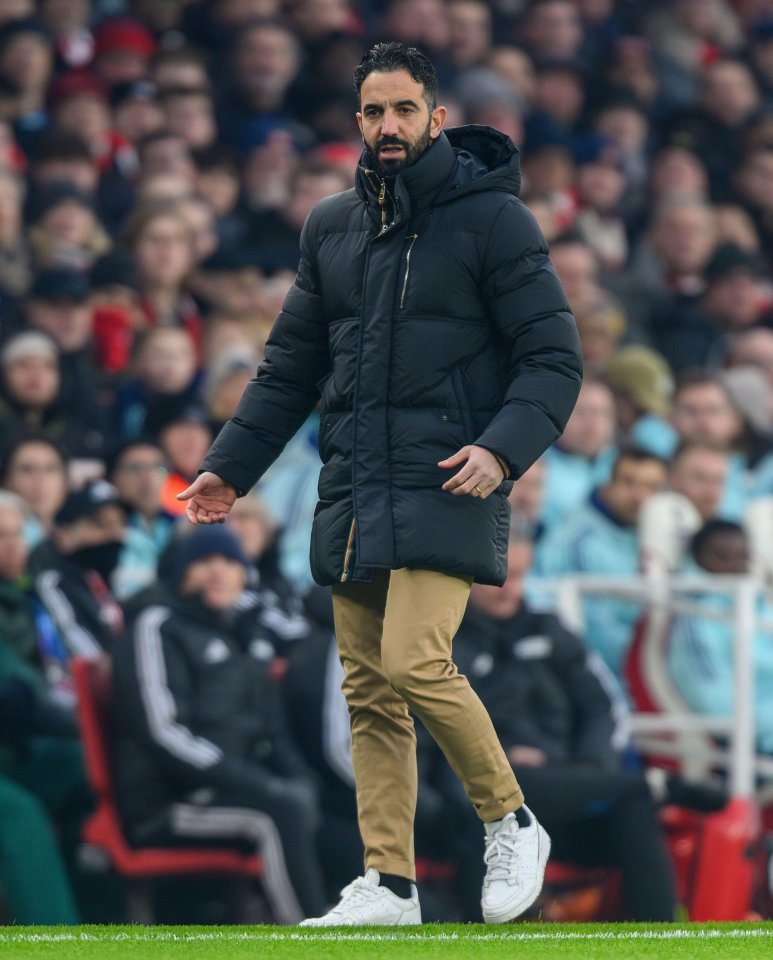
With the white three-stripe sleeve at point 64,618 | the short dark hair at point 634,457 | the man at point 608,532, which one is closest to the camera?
the white three-stripe sleeve at point 64,618

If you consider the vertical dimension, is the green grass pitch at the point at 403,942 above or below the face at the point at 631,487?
below

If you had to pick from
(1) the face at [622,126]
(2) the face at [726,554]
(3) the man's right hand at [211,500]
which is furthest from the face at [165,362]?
(1) the face at [622,126]

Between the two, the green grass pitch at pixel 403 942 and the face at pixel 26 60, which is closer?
the green grass pitch at pixel 403 942

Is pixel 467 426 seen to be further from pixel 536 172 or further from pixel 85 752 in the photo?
pixel 536 172

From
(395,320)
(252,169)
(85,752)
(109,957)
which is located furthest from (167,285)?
(109,957)

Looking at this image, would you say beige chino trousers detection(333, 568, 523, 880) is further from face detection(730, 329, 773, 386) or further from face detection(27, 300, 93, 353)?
face detection(730, 329, 773, 386)

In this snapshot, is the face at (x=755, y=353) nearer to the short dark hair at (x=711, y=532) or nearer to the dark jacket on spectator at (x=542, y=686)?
the short dark hair at (x=711, y=532)

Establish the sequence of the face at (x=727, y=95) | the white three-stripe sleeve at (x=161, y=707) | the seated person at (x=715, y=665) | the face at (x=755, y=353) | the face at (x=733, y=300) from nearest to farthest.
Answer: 1. the white three-stripe sleeve at (x=161, y=707)
2. the seated person at (x=715, y=665)
3. the face at (x=755, y=353)
4. the face at (x=733, y=300)
5. the face at (x=727, y=95)

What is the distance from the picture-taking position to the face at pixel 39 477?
9047 millimetres

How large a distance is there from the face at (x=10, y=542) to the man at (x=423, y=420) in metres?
2.89

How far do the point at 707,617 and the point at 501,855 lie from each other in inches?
176

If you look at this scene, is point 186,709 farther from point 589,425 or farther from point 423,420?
point 589,425

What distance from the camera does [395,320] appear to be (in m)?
5.61

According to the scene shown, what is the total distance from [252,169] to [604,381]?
242 cm
